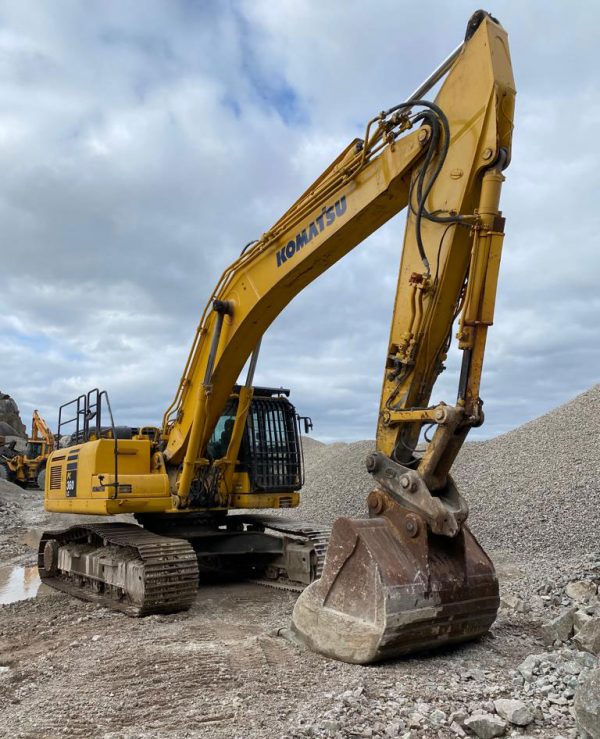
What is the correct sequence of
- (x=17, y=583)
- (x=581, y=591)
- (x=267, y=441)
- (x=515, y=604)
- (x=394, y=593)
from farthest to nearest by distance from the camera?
(x=17, y=583) < (x=267, y=441) < (x=581, y=591) < (x=515, y=604) < (x=394, y=593)

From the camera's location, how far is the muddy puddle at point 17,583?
9188mm

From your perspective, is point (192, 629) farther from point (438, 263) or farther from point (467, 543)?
point (438, 263)

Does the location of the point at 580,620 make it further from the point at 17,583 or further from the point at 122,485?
the point at 17,583

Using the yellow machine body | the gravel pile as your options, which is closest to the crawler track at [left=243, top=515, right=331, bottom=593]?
the yellow machine body

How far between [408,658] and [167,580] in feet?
9.78

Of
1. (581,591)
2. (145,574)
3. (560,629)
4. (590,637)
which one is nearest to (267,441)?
(145,574)

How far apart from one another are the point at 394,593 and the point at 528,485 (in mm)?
10608

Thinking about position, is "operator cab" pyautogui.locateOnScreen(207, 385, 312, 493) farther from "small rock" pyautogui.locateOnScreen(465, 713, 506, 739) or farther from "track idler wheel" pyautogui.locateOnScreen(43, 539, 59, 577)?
"small rock" pyautogui.locateOnScreen(465, 713, 506, 739)

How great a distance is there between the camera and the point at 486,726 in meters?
3.74

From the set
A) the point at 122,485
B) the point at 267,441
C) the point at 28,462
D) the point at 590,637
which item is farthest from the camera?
the point at 28,462

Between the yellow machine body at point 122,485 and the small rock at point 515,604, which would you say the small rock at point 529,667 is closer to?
the small rock at point 515,604

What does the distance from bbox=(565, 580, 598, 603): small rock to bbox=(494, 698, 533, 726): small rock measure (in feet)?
9.91

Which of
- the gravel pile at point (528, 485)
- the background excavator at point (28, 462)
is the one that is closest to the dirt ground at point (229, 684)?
the gravel pile at point (528, 485)

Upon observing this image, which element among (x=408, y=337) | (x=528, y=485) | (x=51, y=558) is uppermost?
(x=408, y=337)
